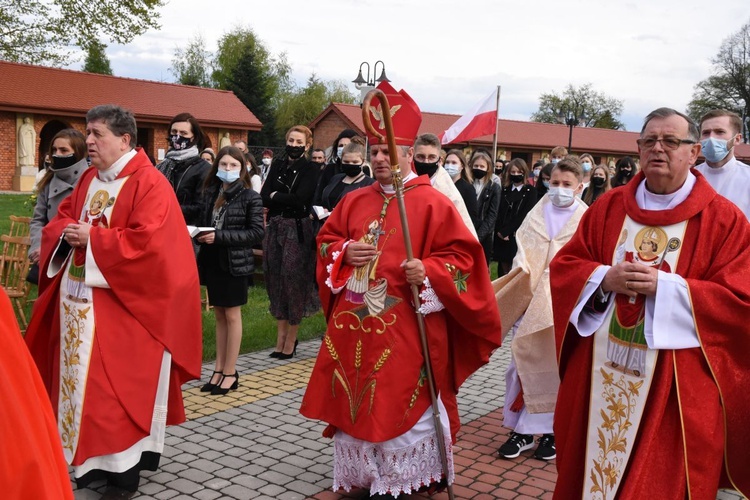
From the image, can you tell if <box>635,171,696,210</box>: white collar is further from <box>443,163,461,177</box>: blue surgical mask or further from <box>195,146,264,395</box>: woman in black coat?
<box>443,163,461,177</box>: blue surgical mask

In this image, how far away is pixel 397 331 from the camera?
4.45 m

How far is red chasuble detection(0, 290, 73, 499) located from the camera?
1.73 metres

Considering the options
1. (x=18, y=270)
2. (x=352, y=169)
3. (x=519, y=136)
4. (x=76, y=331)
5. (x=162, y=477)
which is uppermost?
(x=519, y=136)

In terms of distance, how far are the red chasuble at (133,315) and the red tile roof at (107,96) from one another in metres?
24.3

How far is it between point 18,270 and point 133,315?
4761mm

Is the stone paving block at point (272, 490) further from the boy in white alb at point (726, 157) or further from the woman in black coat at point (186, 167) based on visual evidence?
the boy in white alb at point (726, 157)

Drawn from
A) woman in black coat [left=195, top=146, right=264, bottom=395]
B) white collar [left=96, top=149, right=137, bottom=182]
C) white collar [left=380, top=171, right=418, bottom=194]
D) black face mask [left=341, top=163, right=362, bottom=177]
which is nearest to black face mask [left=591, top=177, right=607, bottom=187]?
black face mask [left=341, top=163, right=362, bottom=177]

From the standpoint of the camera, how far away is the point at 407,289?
449cm

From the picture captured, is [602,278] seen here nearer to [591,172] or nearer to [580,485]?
[580,485]

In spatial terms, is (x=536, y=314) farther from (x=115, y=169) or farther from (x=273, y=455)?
(x=115, y=169)

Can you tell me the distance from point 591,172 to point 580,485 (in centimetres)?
555

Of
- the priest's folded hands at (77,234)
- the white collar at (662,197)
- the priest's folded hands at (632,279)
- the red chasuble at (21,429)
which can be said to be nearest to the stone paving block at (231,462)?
the priest's folded hands at (77,234)

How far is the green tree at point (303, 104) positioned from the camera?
5481cm

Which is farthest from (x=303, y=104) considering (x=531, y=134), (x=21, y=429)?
(x=21, y=429)
